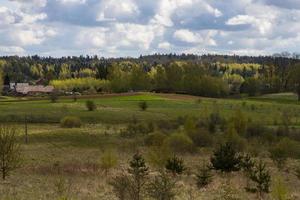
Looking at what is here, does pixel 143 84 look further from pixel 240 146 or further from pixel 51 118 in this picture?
pixel 240 146

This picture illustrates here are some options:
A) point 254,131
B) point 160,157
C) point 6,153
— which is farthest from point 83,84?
point 6,153

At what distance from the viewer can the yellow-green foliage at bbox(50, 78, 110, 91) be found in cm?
14936

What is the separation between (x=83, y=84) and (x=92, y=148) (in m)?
114

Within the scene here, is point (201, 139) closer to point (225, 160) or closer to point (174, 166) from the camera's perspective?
point (225, 160)

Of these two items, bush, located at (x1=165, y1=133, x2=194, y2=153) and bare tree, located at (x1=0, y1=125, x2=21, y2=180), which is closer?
bare tree, located at (x1=0, y1=125, x2=21, y2=180)

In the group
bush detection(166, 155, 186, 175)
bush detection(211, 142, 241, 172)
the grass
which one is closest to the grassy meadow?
the grass

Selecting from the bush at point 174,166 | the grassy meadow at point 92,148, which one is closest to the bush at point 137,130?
the grassy meadow at point 92,148

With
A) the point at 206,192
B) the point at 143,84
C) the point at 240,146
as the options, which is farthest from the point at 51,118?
the point at 143,84

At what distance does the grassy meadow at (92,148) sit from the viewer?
26.9 metres

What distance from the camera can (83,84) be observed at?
164m

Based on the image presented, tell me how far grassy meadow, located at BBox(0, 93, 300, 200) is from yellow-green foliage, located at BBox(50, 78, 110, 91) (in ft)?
133

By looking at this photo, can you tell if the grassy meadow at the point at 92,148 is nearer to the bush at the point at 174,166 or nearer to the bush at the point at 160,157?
the bush at the point at 174,166

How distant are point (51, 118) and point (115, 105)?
18.2m

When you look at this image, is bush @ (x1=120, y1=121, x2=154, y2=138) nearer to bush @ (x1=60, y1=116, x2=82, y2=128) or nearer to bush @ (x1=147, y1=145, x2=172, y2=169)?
→ bush @ (x1=60, y1=116, x2=82, y2=128)
